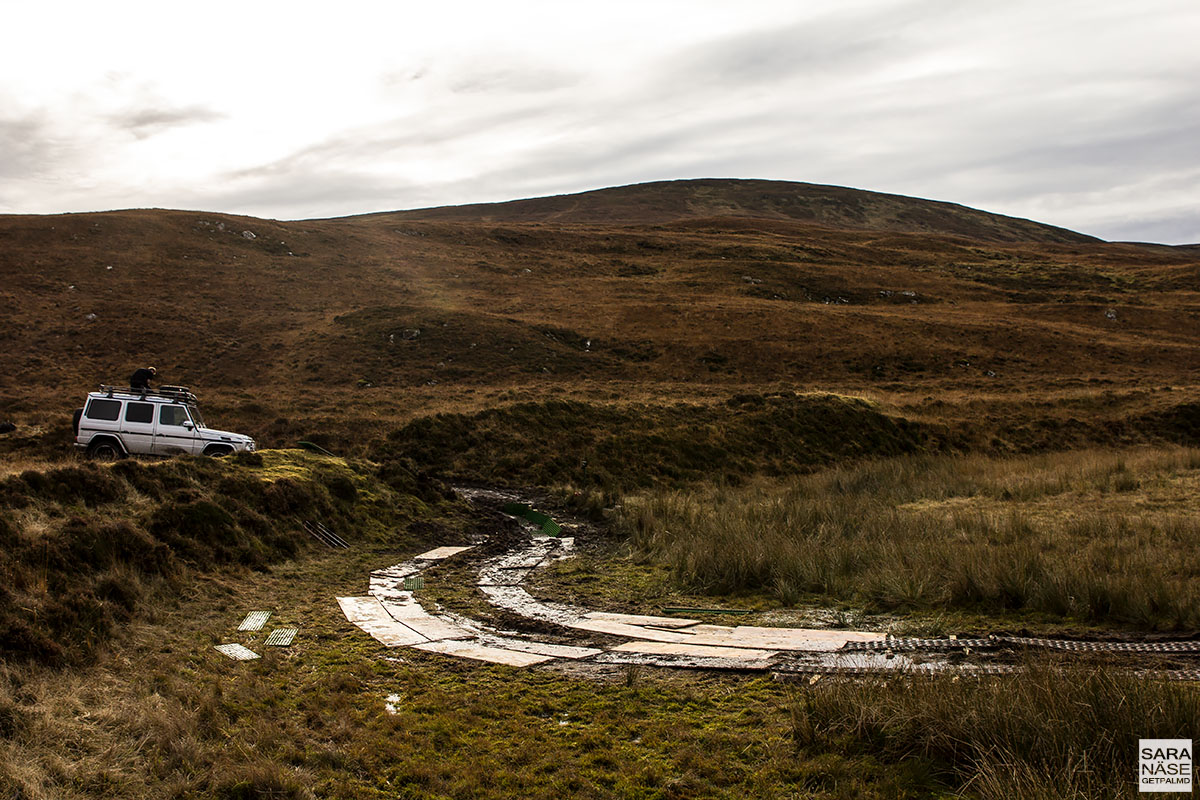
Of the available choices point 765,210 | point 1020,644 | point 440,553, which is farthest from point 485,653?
point 765,210

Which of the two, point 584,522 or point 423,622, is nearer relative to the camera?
point 423,622

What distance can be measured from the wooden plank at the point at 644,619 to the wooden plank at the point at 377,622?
2.42 m

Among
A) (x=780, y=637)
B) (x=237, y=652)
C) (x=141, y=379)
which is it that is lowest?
(x=780, y=637)

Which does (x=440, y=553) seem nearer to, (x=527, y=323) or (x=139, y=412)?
(x=139, y=412)

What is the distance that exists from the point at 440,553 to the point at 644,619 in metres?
5.84

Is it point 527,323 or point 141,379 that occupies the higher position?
point 527,323

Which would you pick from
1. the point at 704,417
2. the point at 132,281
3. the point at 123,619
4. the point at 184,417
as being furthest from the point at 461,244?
the point at 123,619

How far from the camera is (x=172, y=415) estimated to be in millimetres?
18172

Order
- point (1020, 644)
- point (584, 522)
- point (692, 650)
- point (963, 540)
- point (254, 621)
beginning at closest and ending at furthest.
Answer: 1. point (1020, 644)
2. point (692, 650)
3. point (254, 621)
4. point (963, 540)
5. point (584, 522)

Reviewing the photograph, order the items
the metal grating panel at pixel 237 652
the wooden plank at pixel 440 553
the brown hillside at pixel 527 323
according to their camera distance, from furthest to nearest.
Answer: the brown hillside at pixel 527 323 → the wooden plank at pixel 440 553 → the metal grating panel at pixel 237 652

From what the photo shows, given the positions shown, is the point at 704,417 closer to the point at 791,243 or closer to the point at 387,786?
the point at 387,786

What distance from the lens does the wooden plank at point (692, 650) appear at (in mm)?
8336

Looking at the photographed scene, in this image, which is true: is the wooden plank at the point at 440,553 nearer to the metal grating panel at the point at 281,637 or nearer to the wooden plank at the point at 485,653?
the metal grating panel at the point at 281,637

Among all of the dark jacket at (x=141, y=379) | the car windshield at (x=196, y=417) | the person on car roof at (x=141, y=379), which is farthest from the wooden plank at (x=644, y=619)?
the dark jacket at (x=141, y=379)
